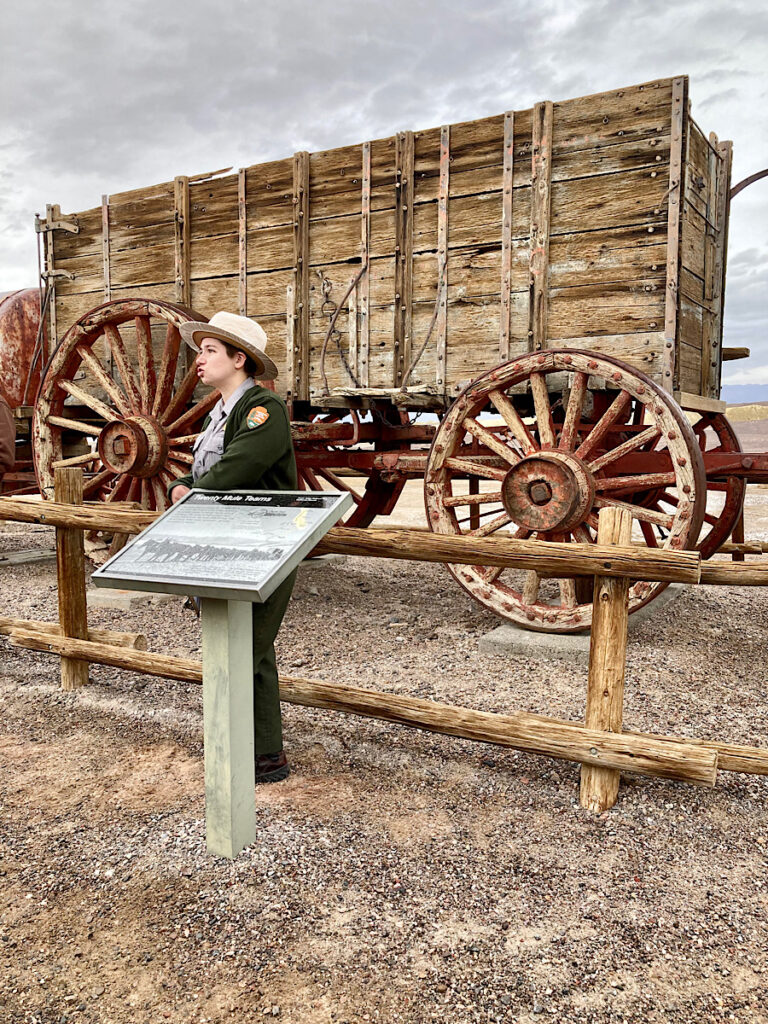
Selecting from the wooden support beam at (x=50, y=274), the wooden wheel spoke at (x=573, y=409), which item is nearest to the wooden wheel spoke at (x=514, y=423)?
the wooden wheel spoke at (x=573, y=409)

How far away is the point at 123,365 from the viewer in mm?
5598

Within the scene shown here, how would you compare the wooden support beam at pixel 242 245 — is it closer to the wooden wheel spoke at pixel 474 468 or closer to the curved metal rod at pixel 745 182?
the wooden wheel spoke at pixel 474 468

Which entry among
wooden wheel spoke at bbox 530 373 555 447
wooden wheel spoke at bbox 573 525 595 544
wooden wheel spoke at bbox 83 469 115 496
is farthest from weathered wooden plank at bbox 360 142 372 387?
wooden wheel spoke at bbox 83 469 115 496

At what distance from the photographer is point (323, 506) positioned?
2.27 meters

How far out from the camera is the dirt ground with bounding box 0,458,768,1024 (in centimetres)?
179

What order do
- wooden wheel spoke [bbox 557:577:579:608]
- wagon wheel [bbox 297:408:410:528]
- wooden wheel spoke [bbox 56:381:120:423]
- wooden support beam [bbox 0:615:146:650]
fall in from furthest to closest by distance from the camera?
1. wagon wheel [bbox 297:408:410:528]
2. wooden wheel spoke [bbox 56:381:120:423]
3. wooden wheel spoke [bbox 557:577:579:608]
4. wooden support beam [bbox 0:615:146:650]

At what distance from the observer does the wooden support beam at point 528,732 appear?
97.5 inches

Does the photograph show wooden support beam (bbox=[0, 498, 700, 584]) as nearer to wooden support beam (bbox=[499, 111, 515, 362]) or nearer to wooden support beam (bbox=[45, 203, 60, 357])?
wooden support beam (bbox=[499, 111, 515, 362])

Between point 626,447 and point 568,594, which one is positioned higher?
point 626,447

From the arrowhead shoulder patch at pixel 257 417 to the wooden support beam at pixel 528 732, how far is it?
1.09 m

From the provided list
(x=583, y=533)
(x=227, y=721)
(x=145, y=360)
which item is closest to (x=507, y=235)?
(x=583, y=533)

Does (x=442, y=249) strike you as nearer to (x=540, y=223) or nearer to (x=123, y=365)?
(x=540, y=223)

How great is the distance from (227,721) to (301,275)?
368 centimetres

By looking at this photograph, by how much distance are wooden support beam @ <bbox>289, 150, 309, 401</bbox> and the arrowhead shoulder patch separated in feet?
8.91
